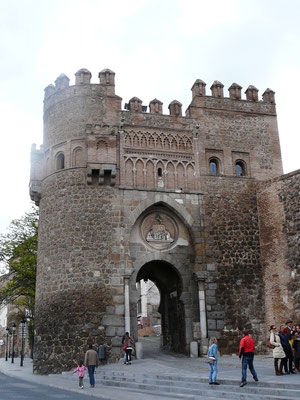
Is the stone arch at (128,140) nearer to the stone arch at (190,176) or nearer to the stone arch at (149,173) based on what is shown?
the stone arch at (149,173)

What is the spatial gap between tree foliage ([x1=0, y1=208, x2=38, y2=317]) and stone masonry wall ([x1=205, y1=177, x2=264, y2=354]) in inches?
408

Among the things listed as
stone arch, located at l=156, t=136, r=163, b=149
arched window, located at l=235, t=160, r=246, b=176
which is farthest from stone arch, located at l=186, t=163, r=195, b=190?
arched window, located at l=235, t=160, r=246, b=176

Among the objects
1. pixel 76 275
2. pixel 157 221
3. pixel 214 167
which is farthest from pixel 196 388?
pixel 214 167

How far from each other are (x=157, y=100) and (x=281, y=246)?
790 centimetres

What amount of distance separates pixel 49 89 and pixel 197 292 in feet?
35.0

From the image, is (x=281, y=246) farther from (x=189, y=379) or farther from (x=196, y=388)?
(x=196, y=388)

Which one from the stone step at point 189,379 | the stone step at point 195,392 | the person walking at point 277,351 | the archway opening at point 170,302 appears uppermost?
the archway opening at point 170,302

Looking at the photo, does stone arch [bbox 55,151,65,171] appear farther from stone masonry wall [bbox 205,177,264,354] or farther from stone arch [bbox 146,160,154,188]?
stone masonry wall [bbox 205,177,264,354]

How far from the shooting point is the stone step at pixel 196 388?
9688 millimetres

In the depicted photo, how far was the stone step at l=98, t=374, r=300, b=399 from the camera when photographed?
31.8 feet

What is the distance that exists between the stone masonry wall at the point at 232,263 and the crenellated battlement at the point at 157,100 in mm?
3506

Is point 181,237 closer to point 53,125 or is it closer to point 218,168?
point 218,168

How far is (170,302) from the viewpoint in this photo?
20.6 m

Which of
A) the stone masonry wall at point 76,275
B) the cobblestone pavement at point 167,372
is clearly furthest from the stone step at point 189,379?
the stone masonry wall at point 76,275
